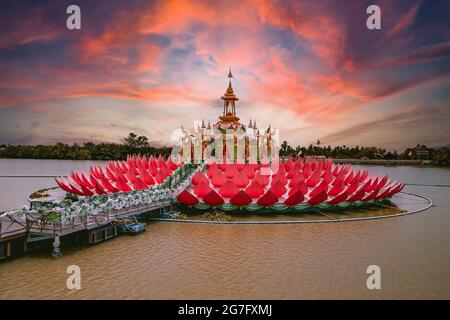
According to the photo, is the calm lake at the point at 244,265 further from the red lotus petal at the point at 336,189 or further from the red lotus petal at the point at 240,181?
the red lotus petal at the point at 240,181

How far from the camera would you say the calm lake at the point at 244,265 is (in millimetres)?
6996

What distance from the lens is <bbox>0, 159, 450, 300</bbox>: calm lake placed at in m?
7.00

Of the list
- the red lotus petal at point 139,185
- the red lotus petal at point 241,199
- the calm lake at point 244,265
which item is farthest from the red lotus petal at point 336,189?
the red lotus petal at point 139,185

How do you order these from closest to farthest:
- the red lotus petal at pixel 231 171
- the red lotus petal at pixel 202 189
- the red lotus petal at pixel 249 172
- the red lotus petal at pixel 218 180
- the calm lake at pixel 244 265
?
the calm lake at pixel 244 265, the red lotus petal at pixel 202 189, the red lotus petal at pixel 218 180, the red lotus petal at pixel 231 171, the red lotus petal at pixel 249 172

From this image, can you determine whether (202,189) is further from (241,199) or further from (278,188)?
(278,188)

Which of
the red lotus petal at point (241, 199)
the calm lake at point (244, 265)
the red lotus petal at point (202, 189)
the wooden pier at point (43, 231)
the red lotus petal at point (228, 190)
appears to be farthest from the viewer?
the red lotus petal at point (202, 189)

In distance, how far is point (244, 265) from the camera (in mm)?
8562

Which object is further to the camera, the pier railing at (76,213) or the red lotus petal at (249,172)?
the red lotus petal at (249,172)

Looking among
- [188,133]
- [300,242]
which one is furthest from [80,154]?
[300,242]

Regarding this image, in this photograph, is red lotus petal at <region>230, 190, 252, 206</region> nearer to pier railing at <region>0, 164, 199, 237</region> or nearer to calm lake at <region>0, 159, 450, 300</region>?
calm lake at <region>0, 159, 450, 300</region>

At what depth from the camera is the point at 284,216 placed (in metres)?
14.7
